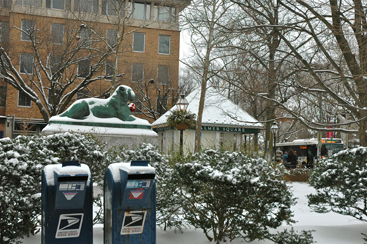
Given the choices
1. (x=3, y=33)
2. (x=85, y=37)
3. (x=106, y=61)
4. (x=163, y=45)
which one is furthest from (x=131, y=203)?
(x=163, y=45)

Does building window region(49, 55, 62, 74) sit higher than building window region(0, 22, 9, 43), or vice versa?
building window region(0, 22, 9, 43)

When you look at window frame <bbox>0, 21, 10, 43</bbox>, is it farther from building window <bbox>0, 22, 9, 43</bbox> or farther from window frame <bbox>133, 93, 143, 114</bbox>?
window frame <bbox>133, 93, 143, 114</bbox>

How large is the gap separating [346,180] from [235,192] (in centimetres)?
252

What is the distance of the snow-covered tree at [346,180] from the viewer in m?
7.11

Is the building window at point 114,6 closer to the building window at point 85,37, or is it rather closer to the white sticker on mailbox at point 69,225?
the building window at point 85,37

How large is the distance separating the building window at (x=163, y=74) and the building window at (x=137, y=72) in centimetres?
224

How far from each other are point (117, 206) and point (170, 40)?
135 ft

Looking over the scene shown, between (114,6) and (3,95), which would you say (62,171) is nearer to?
(114,6)

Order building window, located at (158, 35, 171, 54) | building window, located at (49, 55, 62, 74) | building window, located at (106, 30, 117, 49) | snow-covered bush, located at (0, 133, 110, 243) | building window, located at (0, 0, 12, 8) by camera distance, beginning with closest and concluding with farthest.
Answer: snow-covered bush, located at (0, 133, 110, 243)
building window, located at (0, 0, 12, 8)
building window, located at (106, 30, 117, 49)
building window, located at (49, 55, 62, 74)
building window, located at (158, 35, 171, 54)

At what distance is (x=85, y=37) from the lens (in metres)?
26.8

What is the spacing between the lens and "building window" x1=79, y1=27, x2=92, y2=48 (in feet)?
85.2

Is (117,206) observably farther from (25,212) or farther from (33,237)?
(33,237)

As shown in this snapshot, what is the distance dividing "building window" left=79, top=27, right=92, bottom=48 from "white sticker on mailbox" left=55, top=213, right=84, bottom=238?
22.5m

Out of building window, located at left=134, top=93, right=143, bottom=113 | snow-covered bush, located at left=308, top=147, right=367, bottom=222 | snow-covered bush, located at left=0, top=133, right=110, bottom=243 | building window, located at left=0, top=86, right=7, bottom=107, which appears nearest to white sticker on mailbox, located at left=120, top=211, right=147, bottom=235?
snow-covered bush, located at left=0, top=133, right=110, bottom=243
